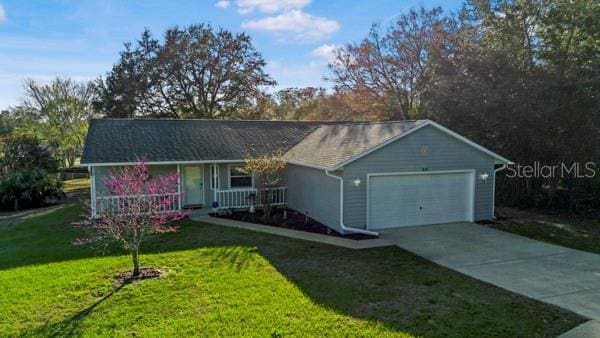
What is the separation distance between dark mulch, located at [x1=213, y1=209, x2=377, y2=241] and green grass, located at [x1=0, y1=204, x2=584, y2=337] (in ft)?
5.39

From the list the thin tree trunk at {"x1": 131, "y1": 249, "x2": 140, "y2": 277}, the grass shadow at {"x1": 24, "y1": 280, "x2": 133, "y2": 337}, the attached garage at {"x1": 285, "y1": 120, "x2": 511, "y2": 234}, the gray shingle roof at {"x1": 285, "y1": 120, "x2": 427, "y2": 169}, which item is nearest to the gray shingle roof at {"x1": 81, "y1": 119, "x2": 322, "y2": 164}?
the gray shingle roof at {"x1": 285, "y1": 120, "x2": 427, "y2": 169}

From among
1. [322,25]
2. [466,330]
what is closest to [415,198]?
[466,330]

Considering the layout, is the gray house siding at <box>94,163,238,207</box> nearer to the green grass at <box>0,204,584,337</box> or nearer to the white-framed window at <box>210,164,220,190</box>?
the white-framed window at <box>210,164,220,190</box>

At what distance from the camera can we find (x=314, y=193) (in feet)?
44.2

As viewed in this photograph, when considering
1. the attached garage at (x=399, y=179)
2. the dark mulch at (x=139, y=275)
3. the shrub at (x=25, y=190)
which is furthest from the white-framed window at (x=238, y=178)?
the shrub at (x=25, y=190)

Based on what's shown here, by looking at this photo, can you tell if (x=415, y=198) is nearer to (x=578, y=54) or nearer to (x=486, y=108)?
(x=486, y=108)

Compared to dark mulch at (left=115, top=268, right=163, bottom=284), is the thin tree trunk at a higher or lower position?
higher

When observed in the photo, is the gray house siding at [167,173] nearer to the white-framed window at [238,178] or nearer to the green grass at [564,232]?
the white-framed window at [238,178]

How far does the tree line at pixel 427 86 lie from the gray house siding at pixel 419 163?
342 cm

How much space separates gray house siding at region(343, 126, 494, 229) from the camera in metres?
11.8

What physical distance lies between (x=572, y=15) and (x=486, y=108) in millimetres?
4221

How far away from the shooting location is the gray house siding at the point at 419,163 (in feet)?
38.8

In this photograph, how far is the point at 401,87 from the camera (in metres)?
27.2

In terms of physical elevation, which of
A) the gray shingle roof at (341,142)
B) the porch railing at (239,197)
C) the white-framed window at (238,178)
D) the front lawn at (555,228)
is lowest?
the front lawn at (555,228)
